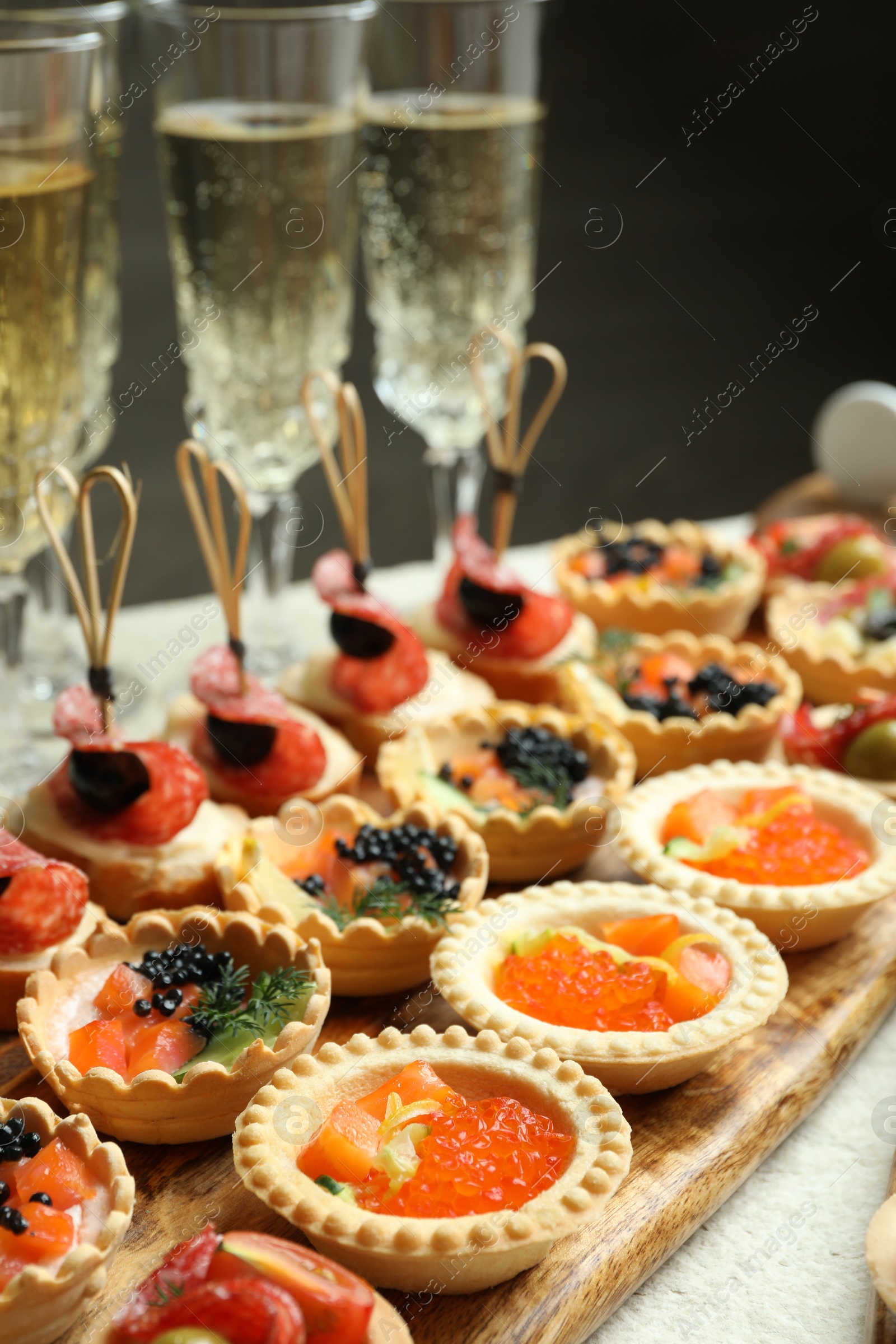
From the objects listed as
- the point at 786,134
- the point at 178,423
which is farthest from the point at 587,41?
the point at 178,423

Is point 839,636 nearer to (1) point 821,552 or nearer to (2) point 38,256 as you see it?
(1) point 821,552

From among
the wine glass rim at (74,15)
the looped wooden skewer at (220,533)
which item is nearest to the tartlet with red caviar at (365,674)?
the looped wooden skewer at (220,533)

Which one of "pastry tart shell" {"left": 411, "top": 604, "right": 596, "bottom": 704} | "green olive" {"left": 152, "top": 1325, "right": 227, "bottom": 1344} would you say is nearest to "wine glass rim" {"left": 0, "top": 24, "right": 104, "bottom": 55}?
"pastry tart shell" {"left": 411, "top": 604, "right": 596, "bottom": 704}

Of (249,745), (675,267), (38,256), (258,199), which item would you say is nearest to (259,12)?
(258,199)

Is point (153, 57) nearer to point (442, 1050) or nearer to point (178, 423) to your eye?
point (442, 1050)

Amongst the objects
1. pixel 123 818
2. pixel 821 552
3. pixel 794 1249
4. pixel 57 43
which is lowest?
pixel 794 1249

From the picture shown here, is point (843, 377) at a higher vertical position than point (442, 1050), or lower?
lower
